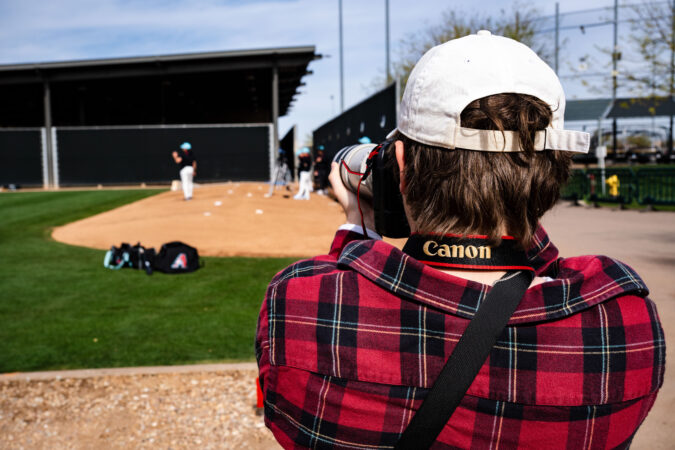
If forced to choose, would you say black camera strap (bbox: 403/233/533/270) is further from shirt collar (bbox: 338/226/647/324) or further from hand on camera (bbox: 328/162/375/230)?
hand on camera (bbox: 328/162/375/230)

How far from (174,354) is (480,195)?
170 inches

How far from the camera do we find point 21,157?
28828mm

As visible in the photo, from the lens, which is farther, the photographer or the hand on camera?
the hand on camera

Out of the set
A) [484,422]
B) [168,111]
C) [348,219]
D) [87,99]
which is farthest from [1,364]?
[168,111]

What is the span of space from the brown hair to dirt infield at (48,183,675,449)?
4.05 metres

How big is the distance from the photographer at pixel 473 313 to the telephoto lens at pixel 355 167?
24 cm

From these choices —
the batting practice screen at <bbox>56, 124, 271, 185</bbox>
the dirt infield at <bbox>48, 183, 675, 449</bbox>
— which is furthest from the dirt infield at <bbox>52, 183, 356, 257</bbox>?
the batting practice screen at <bbox>56, 124, 271, 185</bbox>

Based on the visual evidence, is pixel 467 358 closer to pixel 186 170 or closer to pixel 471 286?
Answer: pixel 471 286

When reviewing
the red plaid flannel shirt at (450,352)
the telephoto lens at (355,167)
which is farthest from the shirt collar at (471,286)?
the telephoto lens at (355,167)

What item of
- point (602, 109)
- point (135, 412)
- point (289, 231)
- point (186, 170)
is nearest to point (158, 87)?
point (186, 170)

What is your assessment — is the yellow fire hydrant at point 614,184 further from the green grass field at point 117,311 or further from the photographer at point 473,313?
the photographer at point 473,313

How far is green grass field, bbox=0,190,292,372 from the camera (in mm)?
4984

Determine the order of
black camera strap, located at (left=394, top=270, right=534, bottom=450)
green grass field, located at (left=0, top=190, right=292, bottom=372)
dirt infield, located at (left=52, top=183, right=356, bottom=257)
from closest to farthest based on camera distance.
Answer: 1. black camera strap, located at (left=394, top=270, right=534, bottom=450)
2. green grass field, located at (left=0, top=190, right=292, bottom=372)
3. dirt infield, located at (left=52, top=183, right=356, bottom=257)

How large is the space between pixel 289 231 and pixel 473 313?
1150 centimetres
